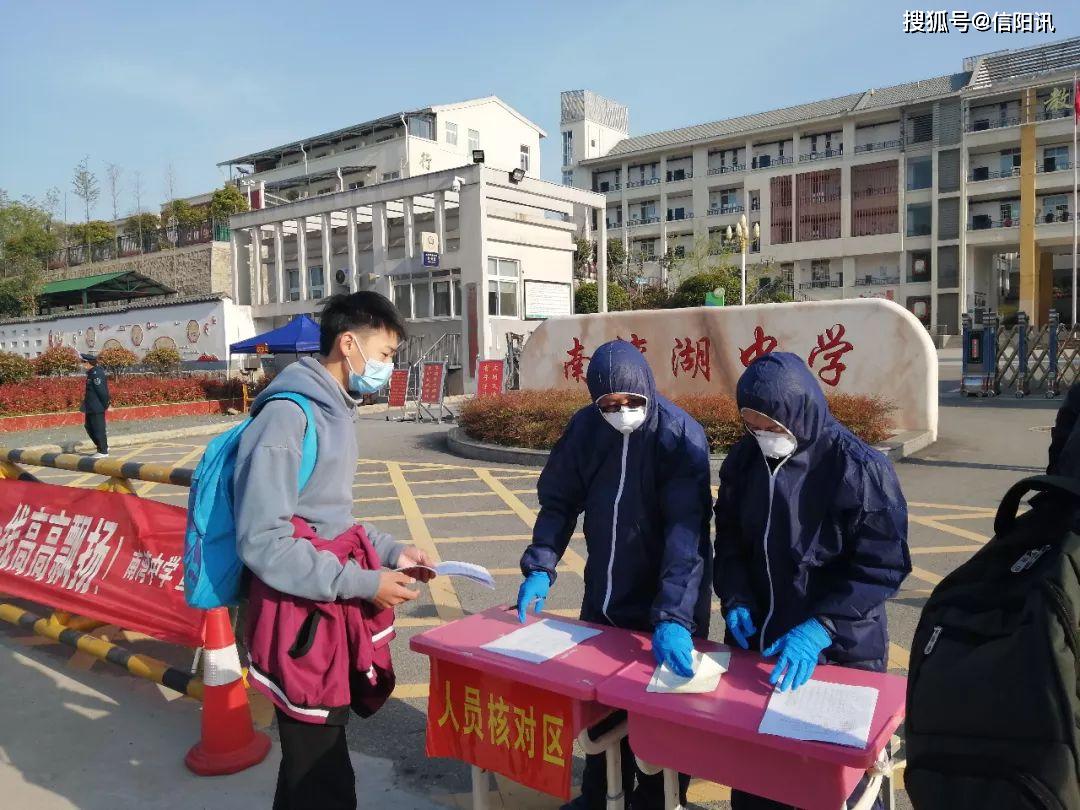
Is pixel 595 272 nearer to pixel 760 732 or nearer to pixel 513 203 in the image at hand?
pixel 513 203

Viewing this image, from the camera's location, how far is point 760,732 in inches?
70.5

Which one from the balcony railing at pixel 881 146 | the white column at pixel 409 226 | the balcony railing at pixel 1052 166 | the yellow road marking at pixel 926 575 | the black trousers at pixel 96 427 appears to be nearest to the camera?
the yellow road marking at pixel 926 575

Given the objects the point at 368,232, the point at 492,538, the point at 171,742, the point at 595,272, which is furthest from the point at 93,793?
the point at 595,272

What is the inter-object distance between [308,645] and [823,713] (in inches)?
51.0

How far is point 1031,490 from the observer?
129cm

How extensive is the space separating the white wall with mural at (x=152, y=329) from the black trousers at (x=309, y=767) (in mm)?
25111

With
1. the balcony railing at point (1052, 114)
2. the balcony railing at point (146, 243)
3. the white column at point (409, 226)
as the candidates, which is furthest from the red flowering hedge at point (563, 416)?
the balcony railing at point (1052, 114)

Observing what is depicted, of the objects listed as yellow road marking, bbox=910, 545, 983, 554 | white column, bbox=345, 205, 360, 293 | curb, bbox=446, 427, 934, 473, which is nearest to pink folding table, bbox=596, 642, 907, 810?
yellow road marking, bbox=910, 545, 983, 554

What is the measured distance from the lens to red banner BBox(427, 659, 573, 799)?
2262mm

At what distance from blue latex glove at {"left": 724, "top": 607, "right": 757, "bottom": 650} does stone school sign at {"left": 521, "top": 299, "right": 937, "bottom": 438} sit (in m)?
8.89

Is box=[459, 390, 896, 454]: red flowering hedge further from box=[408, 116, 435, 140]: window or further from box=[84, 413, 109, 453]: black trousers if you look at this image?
box=[408, 116, 435, 140]: window

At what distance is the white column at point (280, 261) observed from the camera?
27.6m

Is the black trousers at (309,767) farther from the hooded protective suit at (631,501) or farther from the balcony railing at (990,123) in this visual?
the balcony railing at (990,123)

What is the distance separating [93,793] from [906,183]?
147 ft
